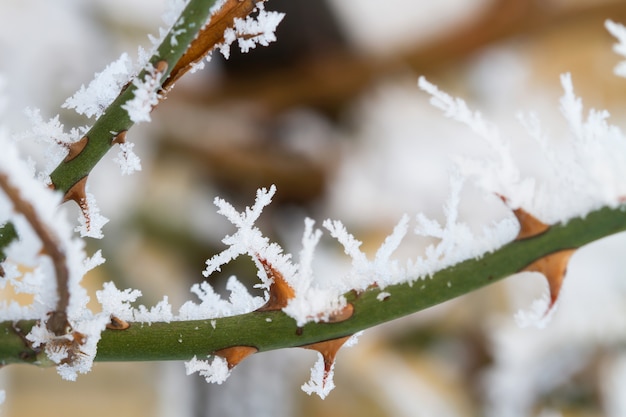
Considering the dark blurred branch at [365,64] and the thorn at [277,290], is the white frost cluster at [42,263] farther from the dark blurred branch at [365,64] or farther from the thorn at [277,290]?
the dark blurred branch at [365,64]

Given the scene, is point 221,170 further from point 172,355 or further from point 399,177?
point 172,355

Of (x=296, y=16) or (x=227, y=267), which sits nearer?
(x=296, y=16)

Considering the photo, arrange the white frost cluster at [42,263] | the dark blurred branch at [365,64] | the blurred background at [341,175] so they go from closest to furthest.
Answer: the white frost cluster at [42,263]
the dark blurred branch at [365,64]
the blurred background at [341,175]

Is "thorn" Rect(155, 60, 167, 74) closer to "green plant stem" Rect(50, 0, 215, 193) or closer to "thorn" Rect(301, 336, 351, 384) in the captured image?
"green plant stem" Rect(50, 0, 215, 193)

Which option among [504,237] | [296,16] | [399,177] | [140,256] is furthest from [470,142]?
[504,237]

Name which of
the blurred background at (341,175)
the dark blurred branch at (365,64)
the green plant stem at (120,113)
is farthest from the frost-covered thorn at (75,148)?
the dark blurred branch at (365,64)

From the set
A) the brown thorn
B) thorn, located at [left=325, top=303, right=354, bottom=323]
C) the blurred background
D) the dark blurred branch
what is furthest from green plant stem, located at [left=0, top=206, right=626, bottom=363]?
the dark blurred branch
